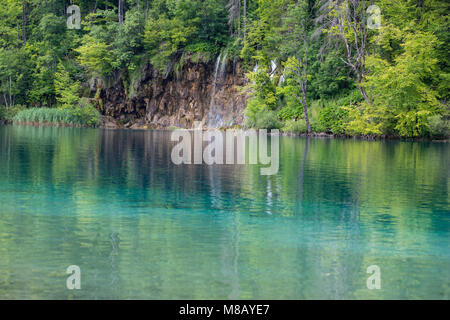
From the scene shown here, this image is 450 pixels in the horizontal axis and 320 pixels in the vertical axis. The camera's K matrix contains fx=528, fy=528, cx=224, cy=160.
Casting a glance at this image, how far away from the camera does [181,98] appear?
6888cm

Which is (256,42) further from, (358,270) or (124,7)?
(358,270)

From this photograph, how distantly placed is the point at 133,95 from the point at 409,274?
65.7m

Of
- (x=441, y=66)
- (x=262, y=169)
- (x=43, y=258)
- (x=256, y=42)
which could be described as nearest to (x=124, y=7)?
(x=256, y=42)

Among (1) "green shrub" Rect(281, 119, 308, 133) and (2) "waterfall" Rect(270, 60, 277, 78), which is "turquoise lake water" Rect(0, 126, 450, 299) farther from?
(2) "waterfall" Rect(270, 60, 277, 78)

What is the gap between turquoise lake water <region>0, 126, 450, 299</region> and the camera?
256 inches

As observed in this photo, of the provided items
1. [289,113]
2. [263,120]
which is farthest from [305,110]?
[263,120]

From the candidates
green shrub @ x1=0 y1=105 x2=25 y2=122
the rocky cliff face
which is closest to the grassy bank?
green shrub @ x1=0 y1=105 x2=25 y2=122

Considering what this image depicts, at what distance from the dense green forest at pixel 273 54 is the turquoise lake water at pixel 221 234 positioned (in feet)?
83.6

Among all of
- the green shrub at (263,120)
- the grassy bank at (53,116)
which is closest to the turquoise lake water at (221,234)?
the green shrub at (263,120)

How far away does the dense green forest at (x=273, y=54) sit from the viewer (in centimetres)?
4169

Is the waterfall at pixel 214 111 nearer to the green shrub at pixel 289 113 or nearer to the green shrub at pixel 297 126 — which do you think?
the green shrub at pixel 289 113

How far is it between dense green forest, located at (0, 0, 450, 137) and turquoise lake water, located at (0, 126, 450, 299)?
83.6ft

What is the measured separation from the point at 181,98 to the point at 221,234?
60663 mm

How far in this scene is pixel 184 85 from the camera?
225 ft
